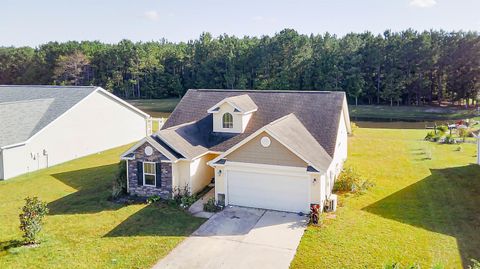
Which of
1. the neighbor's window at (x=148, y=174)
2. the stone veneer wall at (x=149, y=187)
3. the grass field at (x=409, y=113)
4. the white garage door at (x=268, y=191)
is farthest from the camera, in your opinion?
the grass field at (x=409, y=113)

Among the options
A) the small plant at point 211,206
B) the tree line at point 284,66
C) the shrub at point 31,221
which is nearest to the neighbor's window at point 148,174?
the small plant at point 211,206

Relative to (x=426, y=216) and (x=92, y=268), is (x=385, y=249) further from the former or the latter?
(x=92, y=268)

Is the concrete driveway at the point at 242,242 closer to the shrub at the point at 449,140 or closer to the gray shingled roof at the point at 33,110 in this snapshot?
the gray shingled roof at the point at 33,110

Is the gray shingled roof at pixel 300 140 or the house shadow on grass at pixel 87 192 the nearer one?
the gray shingled roof at pixel 300 140

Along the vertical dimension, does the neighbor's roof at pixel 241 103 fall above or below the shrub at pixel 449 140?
above

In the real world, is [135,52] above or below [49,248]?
above

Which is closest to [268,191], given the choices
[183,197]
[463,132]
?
[183,197]

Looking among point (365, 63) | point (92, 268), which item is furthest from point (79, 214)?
point (365, 63)

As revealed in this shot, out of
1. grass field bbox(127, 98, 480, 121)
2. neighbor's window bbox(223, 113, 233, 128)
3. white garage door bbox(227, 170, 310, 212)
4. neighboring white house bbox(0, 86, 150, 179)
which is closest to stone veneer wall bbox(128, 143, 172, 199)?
white garage door bbox(227, 170, 310, 212)
